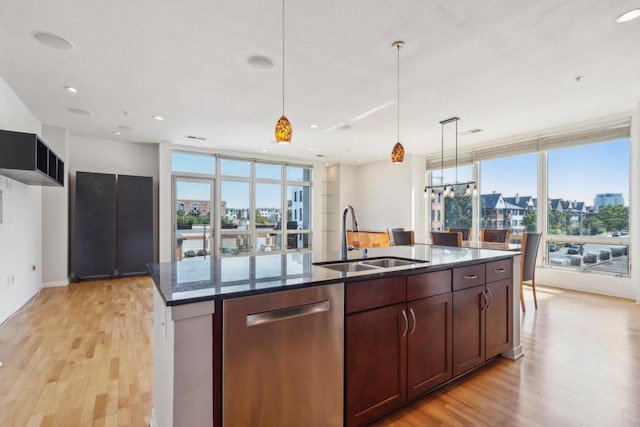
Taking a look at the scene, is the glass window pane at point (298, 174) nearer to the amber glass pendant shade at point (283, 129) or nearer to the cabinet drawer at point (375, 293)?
the amber glass pendant shade at point (283, 129)

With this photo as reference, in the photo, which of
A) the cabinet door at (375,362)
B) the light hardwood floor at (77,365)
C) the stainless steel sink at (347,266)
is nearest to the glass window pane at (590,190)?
the stainless steel sink at (347,266)

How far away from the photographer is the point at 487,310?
2359mm

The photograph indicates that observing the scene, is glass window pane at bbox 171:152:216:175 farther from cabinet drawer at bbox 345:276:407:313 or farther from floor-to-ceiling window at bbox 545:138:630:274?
floor-to-ceiling window at bbox 545:138:630:274

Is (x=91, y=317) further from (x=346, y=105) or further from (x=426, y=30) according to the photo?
(x=426, y=30)

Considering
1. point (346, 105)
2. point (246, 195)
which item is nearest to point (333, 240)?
point (246, 195)

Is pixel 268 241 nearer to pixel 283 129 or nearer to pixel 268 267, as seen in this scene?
pixel 283 129

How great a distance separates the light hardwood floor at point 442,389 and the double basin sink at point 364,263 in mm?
891

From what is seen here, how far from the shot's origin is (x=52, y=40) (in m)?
2.72

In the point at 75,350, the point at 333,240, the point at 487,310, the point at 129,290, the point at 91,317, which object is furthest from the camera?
the point at 333,240

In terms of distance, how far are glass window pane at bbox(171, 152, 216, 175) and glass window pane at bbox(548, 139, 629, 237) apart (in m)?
6.86

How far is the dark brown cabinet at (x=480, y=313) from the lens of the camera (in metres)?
2.15

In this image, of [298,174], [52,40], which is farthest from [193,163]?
[52,40]

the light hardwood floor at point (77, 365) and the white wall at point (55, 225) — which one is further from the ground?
the white wall at point (55, 225)

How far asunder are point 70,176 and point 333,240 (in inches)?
252
